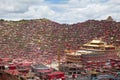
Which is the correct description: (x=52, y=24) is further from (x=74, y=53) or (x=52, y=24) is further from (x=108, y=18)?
(x=74, y=53)

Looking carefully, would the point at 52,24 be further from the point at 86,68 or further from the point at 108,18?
the point at 86,68

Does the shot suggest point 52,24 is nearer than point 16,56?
No

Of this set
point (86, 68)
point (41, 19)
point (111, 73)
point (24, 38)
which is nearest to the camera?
point (111, 73)

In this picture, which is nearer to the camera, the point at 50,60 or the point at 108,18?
the point at 50,60

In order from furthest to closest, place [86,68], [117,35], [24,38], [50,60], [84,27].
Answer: [84,27] → [24,38] → [117,35] → [50,60] → [86,68]

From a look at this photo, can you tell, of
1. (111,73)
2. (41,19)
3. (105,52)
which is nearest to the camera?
(111,73)

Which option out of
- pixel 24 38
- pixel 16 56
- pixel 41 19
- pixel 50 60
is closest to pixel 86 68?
pixel 50 60

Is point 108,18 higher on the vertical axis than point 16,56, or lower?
higher

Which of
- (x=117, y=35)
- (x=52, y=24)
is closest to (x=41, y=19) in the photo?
(x=52, y=24)

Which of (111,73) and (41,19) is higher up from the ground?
(41,19)
